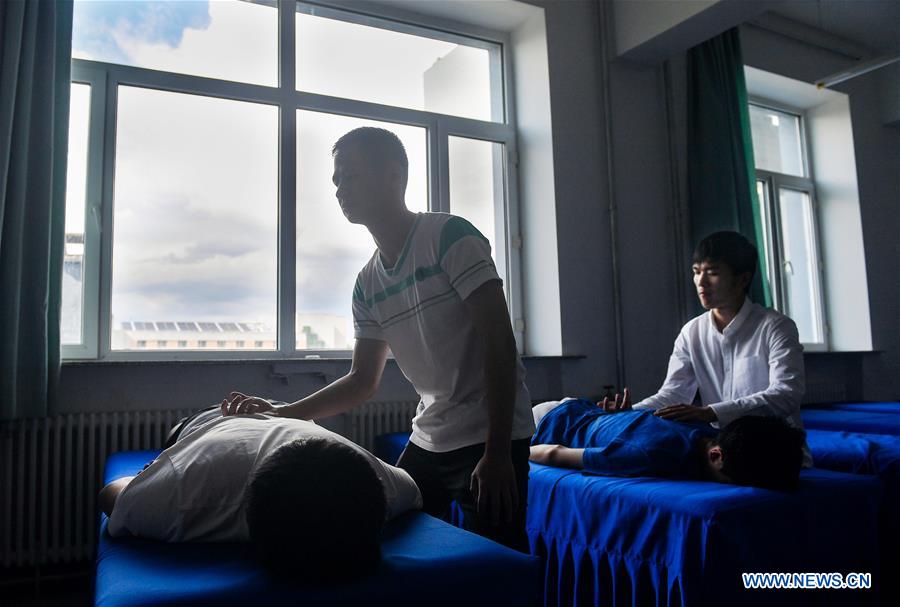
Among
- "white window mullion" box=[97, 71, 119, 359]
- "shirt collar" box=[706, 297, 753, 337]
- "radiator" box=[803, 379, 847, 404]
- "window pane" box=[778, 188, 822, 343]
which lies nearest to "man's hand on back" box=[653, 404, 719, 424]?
"shirt collar" box=[706, 297, 753, 337]

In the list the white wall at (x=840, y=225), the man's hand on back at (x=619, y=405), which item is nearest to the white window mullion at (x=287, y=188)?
the man's hand on back at (x=619, y=405)

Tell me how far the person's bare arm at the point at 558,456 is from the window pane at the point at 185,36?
2.15 m

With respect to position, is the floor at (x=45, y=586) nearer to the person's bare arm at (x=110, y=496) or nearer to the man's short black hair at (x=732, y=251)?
the person's bare arm at (x=110, y=496)

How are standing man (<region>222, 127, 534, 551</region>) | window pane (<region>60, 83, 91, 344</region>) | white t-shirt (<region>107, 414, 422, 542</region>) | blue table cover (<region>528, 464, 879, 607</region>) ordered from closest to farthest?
white t-shirt (<region>107, 414, 422, 542</region>)
standing man (<region>222, 127, 534, 551</region>)
blue table cover (<region>528, 464, 879, 607</region>)
window pane (<region>60, 83, 91, 344</region>)

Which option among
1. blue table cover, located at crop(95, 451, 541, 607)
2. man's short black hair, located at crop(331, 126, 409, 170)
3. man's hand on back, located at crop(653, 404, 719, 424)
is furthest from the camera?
man's hand on back, located at crop(653, 404, 719, 424)

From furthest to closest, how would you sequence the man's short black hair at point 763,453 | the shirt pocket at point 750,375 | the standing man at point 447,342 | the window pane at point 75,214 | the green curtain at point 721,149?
1. the green curtain at point 721,149
2. the window pane at point 75,214
3. the shirt pocket at point 750,375
4. the man's short black hair at point 763,453
5. the standing man at point 447,342

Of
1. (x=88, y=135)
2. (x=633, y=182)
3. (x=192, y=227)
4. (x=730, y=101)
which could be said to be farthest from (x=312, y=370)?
(x=730, y=101)

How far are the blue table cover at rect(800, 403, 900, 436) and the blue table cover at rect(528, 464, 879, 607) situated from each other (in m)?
1.57

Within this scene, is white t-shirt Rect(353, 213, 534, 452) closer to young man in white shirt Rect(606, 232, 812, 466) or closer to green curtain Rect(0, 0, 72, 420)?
young man in white shirt Rect(606, 232, 812, 466)

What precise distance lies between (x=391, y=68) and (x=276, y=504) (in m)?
3.06

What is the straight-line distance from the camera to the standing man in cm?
108

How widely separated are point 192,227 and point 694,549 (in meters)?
2.41

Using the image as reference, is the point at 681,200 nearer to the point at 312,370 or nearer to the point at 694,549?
the point at 312,370

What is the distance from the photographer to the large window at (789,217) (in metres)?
4.79
